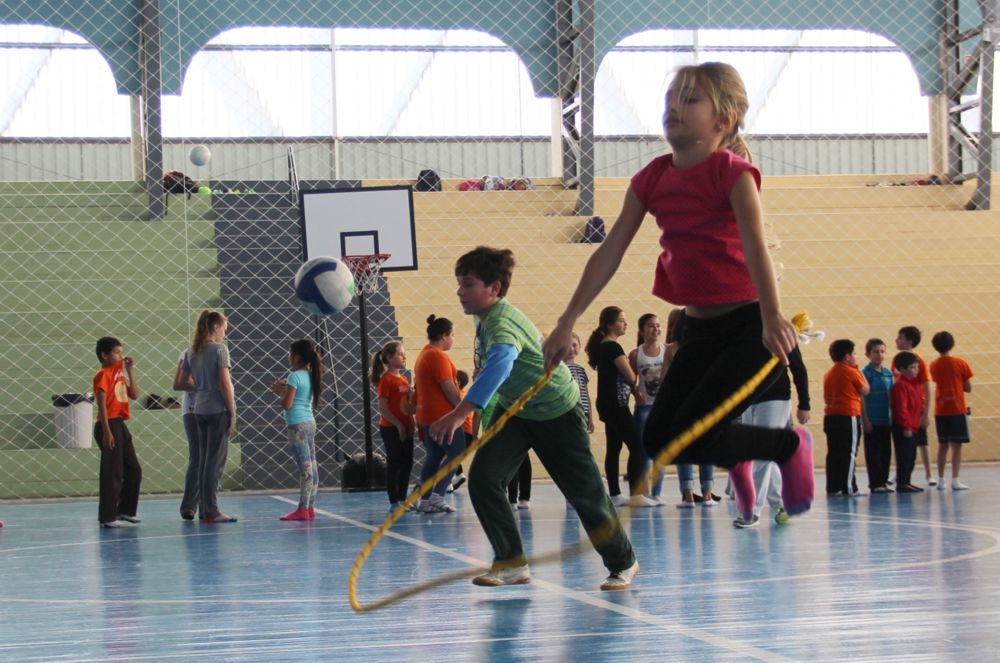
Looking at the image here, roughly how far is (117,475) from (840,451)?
17.0 feet

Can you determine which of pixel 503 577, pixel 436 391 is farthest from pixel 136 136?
pixel 503 577

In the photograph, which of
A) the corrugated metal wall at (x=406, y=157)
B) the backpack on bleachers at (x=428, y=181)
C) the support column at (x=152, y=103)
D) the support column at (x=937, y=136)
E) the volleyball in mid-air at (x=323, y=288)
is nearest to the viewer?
the volleyball in mid-air at (x=323, y=288)

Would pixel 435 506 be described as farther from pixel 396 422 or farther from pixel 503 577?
pixel 503 577

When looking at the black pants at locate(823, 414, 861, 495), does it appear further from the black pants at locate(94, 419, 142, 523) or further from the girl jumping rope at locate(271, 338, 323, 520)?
the black pants at locate(94, 419, 142, 523)

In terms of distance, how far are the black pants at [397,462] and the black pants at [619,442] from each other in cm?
142

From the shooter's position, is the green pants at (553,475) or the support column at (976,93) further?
the support column at (976,93)

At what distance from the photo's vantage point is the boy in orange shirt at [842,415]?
10.4 metres

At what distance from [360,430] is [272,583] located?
282 inches

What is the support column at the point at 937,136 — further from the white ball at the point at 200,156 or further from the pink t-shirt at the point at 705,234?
the pink t-shirt at the point at 705,234

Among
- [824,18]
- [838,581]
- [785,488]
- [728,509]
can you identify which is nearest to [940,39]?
[824,18]

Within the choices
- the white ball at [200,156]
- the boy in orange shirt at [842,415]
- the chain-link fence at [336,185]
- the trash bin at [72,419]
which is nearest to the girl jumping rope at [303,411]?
the chain-link fence at [336,185]

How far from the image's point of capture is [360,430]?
12.9 metres

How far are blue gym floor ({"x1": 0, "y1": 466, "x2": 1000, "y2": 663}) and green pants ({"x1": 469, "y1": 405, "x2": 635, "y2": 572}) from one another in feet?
0.63

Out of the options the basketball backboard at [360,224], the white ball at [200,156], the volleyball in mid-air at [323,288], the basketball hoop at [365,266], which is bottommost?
the volleyball in mid-air at [323,288]
